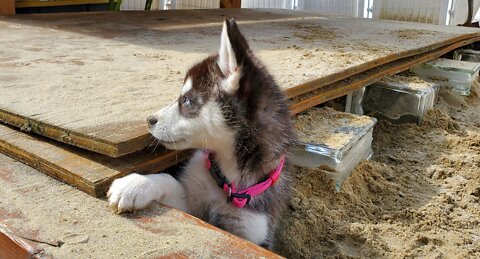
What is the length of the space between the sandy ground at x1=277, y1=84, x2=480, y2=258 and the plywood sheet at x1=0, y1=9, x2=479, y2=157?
1.68 ft

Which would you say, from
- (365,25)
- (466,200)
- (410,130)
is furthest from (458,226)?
(365,25)

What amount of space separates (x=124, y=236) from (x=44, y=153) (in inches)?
19.4

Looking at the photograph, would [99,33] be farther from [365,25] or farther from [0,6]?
[365,25]

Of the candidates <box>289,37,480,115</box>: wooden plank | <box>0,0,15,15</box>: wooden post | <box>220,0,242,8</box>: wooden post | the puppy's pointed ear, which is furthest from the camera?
<box>220,0,242,8</box>: wooden post

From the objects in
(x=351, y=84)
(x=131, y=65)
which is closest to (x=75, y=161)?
(x=131, y=65)

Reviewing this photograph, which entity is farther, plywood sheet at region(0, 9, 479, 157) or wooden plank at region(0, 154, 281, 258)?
plywood sheet at region(0, 9, 479, 157)

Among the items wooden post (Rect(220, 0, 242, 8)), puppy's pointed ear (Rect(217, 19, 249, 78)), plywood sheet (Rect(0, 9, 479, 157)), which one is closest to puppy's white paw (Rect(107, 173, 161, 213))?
plywood sheet (Rect(0, 9, 479, 157))

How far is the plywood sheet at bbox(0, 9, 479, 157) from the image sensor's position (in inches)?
71.2

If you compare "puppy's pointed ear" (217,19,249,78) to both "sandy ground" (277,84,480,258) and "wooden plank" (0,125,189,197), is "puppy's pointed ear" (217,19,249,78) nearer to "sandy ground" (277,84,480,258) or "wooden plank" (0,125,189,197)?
"wooden plank" (0,125,189,197)

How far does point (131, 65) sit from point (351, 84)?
4.11ft

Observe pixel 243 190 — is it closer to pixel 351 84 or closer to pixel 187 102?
pixel 187 102

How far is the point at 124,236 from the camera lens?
1.32 metres

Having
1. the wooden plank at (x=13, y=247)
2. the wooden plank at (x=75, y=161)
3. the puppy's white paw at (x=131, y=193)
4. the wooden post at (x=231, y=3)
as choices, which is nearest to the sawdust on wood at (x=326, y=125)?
the wooden plank at (x=75, y=161)

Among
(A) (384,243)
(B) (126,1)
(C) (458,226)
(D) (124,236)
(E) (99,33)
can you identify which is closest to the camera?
(D) (124,236)
